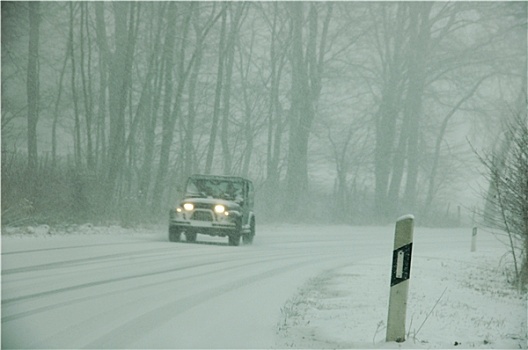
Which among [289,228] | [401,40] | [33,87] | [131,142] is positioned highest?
[401,40]

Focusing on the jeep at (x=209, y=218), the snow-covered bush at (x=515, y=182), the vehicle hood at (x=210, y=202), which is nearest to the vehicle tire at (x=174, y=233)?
the jeep at (x=209, y=218)

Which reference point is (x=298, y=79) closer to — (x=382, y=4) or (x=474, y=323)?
(x=382, y=4)

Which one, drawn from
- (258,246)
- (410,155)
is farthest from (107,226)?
(410,155)

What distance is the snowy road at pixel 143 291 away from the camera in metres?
7.21

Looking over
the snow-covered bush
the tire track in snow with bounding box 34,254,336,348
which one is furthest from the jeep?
the tire track in snow with bounding box 34,254,336,348

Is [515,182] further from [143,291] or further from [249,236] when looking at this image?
[249,236]

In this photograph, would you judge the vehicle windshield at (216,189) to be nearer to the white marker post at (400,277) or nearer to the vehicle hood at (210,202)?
the vehicle hood at (210,202)

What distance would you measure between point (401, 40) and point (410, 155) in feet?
22.9

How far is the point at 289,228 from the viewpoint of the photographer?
31703 millimetres

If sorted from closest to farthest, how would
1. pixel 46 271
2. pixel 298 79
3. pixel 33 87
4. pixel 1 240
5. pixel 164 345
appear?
pixel 164 345 → pixel 46 271 → pixel 1 240 → pixel 33 87 → pixel 298 79

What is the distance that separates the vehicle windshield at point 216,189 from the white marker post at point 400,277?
14737 millimetres

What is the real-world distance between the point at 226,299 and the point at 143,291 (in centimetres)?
116

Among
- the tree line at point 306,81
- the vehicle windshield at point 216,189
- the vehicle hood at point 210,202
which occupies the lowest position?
the vehicle hood at point 210,202

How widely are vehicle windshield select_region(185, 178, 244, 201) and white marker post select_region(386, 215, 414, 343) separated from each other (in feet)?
48.3
